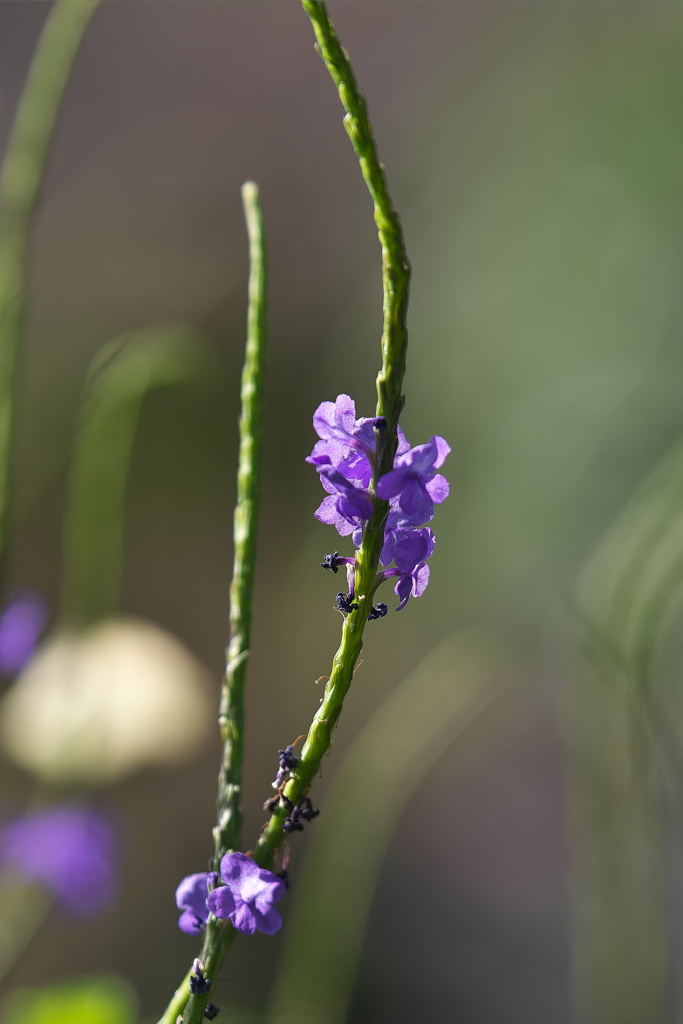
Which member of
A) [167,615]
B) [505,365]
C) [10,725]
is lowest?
[10,725]

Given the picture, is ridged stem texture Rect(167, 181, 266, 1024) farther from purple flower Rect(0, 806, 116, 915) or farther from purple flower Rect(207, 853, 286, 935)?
purple flower Rect(0, 806, 116, 915)

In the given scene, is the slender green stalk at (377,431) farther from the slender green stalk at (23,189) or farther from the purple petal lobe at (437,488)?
the slender green stalk at (23,189)

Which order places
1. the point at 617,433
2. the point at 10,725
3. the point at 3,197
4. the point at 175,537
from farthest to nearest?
the point at 175,537 < the point at 617,433 < the point at 10,725 < the point at 3,197

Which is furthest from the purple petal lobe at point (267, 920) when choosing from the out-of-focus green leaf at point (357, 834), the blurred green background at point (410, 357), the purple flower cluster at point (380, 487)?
the blurred green background at point (410, 357)

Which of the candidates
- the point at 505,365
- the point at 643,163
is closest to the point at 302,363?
the point at 505,365

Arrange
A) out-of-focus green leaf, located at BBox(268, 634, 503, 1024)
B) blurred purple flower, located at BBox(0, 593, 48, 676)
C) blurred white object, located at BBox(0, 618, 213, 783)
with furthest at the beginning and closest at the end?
blurred white object, located at BBox(0, 618, 213, 783) < out-of-focus green leaf, located at BBox(268, 634, 503, 1024) < blurred purple flower, located at BBox(0, 593, 48, 676)

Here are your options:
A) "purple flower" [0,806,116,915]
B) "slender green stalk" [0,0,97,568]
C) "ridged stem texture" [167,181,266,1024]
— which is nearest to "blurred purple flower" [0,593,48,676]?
"slender green stalk" [0,0,97,568]

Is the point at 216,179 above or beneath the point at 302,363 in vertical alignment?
above

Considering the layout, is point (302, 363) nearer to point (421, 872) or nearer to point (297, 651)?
point (297, 651)
